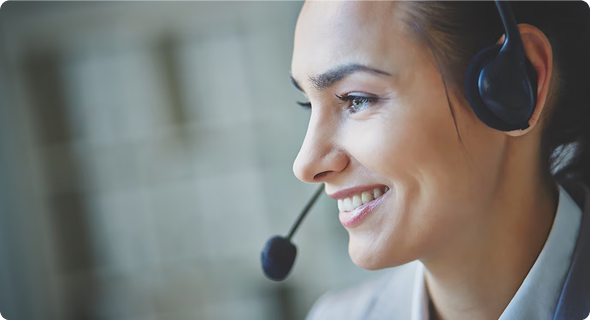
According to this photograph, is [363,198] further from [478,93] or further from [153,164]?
[153,164]

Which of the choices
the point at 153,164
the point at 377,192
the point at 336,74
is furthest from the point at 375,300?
the point at 153,164

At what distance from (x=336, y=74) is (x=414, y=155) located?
14 centimetres

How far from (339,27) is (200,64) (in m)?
2.19

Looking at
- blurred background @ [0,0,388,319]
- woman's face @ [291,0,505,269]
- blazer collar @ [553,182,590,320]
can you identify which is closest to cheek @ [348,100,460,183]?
woman's face @ [291,0,505,269]

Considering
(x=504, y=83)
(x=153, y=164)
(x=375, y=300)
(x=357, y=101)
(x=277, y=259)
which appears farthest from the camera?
(x=153, y=164)

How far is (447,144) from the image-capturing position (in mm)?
619

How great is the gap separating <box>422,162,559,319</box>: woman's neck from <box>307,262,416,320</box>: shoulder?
0.63 feet

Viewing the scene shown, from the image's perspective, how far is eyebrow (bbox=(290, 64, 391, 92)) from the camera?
1.96 feet

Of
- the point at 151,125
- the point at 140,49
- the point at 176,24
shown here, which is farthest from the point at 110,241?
the point at 176,24

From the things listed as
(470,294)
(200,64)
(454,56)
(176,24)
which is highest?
(176,24)

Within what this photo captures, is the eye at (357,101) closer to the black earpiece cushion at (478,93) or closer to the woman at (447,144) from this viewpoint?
the woman at (447,144)

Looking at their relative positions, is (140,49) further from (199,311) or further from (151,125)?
(199,311)

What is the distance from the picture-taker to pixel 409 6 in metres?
0.61

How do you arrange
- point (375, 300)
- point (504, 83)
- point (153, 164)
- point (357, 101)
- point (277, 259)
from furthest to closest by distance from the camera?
point (153, 164)
point (375, 300)
point (277, 259)
point (357, 101)
point (504, 83)
